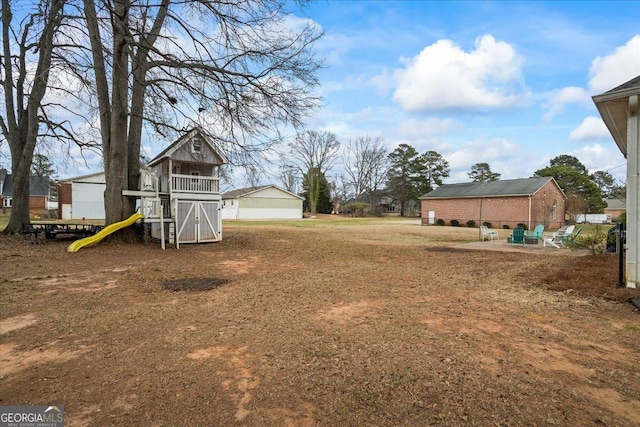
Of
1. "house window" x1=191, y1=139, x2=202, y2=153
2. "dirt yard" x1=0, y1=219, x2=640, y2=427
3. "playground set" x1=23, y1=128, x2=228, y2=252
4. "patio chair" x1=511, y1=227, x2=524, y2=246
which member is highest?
"house window" x1=191, y1=139, x2=202, y2=153

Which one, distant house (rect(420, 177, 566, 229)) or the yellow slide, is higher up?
distant house (rect(420, 177, 566, 229))

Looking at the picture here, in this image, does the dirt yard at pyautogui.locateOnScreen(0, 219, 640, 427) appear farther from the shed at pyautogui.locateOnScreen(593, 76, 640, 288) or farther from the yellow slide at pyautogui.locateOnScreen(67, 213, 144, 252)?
the yellow slide at pyautogui.locateOnScreen(67, 213, 144, 252)

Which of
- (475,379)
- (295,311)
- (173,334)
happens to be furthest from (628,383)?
(173,334)

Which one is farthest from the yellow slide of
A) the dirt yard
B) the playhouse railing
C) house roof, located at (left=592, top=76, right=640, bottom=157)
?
house roof, located at (left=592, top=76, right=640, bottom=157)

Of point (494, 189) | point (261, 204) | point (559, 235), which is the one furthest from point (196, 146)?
point (261, 204)

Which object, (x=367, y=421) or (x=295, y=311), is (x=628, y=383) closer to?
(x=367, y=421)

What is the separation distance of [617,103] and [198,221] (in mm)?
13949

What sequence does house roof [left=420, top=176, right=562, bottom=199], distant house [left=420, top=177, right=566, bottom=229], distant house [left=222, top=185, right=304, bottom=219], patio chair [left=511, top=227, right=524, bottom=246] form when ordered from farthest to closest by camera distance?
distant house [left=222, top=185, right=304, bottom=219] → house roof [left=420, top=176, right=562, bottom=199] → distant house [left=420, top=177, right=566, bottom=229] → patio chair [left=511, top=227, right=524, bottom=246]

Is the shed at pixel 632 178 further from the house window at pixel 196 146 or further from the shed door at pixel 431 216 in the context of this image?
the shed door at pixel 431 216

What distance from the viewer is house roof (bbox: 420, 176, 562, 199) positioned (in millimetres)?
31797

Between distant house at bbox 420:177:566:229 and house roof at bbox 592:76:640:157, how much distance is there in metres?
26.1

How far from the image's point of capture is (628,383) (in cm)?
294

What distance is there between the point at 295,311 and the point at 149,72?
37.6 ft

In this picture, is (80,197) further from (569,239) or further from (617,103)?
(617,103)
